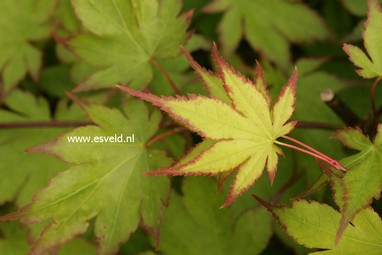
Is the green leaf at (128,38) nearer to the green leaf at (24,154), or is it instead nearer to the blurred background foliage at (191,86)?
the blurred background foliage at (191,86)

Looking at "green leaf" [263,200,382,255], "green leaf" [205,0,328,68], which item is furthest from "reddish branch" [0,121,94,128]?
"green leaf" [263,200,382,255]

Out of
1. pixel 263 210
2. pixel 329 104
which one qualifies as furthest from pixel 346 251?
pixel 329 104

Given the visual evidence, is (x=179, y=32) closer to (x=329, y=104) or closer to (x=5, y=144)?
(x=329, y=104)

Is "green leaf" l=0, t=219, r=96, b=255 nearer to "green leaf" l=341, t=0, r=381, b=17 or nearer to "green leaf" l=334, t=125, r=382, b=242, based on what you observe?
"green leaf" l=334, t=125, r=382, b=242

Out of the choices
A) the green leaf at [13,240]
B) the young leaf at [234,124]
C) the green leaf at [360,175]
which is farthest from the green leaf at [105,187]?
the green leaf at [13,240]

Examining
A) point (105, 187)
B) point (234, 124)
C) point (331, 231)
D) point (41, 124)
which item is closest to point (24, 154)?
point (41, 124)
